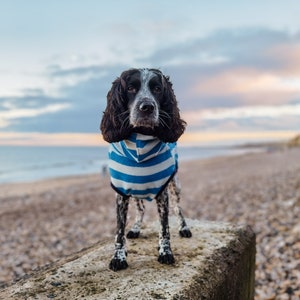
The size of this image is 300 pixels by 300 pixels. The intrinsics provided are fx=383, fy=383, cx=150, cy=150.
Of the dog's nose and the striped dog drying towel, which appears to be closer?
the dog's nose

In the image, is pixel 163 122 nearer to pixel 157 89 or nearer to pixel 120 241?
pixel 157 89

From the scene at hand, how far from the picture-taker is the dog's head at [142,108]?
303 centimetres

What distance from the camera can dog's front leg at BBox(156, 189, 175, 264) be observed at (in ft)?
12.0

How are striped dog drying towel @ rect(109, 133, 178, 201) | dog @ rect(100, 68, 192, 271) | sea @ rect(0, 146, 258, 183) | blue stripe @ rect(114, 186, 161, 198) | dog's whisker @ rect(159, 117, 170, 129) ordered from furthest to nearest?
1. sea @ rect(0, 146, 258, 183)
2. blue stripe @ rect(114, 186, 161, 198)
3. striped dog drying towel @ rect(109, 133, 178, 201)
4. dog's whisker @ rect(159, 117, 170, 129)
5. dog @ rect(100, 68, 192, 271)

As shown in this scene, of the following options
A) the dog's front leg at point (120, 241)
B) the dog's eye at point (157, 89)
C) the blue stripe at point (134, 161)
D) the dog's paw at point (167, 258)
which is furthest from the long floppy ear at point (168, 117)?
the dog's paw at point (167, 258)

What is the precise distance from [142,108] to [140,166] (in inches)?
26.2

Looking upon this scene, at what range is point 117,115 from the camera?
324 centimetres

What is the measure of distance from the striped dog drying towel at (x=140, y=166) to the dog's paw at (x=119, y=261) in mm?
561

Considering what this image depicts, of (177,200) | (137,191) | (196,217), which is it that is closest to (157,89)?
(137,191)

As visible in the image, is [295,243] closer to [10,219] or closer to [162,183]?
[162,183]

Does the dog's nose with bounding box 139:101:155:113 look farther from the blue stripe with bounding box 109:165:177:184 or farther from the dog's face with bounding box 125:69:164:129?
the blue stripe with bounding box 109:165:177:184

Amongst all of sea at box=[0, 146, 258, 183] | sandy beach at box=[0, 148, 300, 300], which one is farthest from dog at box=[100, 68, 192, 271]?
sea at box=[0, 146, 258, 183]

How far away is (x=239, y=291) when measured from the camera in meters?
4.25

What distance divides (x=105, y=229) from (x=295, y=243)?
19.0 ft
